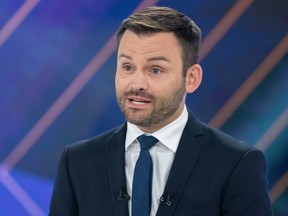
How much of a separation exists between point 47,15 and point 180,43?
4.42 ft

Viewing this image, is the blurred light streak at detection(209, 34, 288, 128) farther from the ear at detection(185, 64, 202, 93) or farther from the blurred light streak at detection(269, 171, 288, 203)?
the ear at detection(185, 64, 202, 93)

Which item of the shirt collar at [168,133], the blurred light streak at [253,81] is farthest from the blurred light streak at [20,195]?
the shirt collar at [168,133]

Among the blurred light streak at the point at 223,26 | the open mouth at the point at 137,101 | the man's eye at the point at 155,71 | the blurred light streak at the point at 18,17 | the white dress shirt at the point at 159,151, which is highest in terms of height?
the blurred light streak at the point at 223,26

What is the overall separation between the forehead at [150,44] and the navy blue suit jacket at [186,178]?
0.26m

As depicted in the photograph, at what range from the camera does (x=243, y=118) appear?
2924 mm

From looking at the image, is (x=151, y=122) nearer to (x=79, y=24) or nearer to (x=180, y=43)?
(x=180, y=43)

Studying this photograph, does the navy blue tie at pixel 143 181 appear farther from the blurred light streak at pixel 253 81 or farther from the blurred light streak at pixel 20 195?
the blurred light streak at pixel 20 195

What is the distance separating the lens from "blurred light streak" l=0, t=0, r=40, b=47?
3.02 m

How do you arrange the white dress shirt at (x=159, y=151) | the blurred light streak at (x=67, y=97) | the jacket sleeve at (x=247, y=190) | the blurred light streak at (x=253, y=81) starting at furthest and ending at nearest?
the blurred light streak at (x=67, y=97) → the blurred light streak at (x=253, y=81) → the white dress shirt at (x=159, y=151) → the jacket sleeve at (x=247, y=190)

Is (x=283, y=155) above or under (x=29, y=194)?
above

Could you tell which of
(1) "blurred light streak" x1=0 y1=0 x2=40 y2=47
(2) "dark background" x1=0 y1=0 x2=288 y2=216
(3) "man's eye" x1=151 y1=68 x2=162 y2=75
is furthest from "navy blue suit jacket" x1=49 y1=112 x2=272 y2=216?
(1) "blurred light streak" x1=0 y1=0 x2=40 y2=47

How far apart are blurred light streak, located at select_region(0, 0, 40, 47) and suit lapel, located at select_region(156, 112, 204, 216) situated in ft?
4.76

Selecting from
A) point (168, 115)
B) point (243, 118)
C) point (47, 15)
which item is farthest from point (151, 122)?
point (47, 15)

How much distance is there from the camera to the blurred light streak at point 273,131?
290cm
